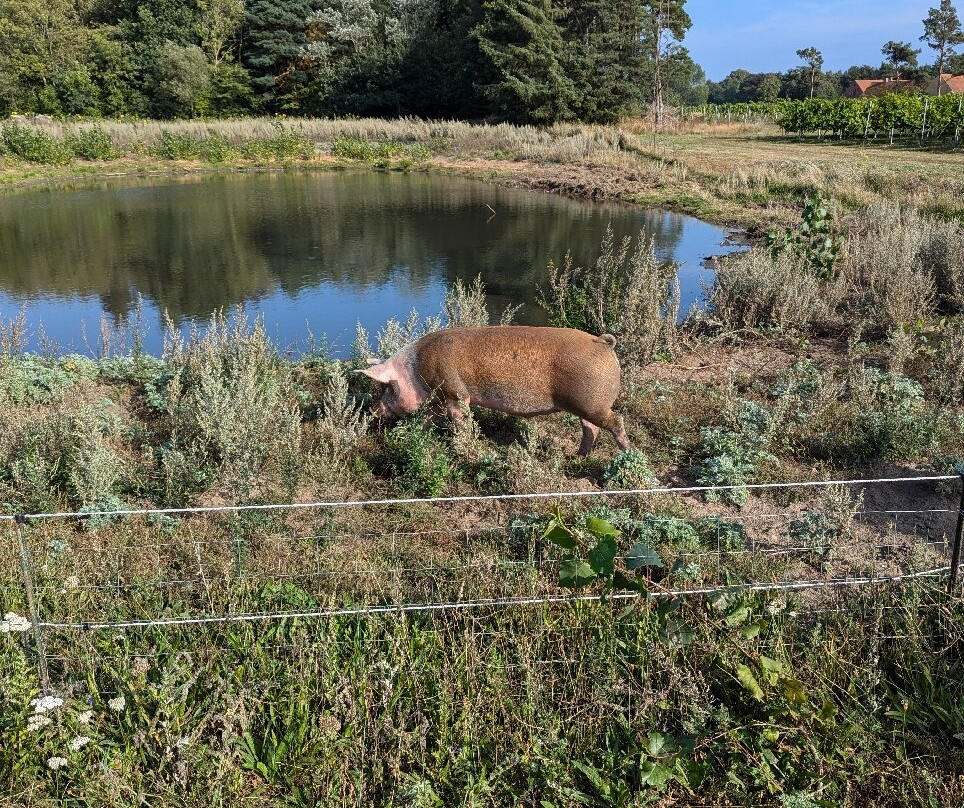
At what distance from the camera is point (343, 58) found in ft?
165

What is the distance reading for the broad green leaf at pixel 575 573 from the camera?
354 cm

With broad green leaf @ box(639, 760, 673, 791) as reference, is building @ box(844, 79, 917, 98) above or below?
above

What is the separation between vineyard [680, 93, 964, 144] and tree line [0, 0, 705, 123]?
9.25m

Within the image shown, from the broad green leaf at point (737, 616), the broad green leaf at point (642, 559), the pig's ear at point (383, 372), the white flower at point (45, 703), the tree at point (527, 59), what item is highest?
the tree at point (527, 59)

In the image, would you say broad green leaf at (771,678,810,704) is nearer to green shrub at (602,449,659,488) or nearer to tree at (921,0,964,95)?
green shrub at (602,449,659,488)

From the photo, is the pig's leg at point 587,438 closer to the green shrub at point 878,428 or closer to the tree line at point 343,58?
the green shrub at point 878,428

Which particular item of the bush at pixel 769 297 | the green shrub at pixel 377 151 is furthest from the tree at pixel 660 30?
the bush at pixel 769 297

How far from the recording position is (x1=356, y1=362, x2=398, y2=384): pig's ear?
618 centimetres

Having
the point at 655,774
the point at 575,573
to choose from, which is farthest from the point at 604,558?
the point at 655,774

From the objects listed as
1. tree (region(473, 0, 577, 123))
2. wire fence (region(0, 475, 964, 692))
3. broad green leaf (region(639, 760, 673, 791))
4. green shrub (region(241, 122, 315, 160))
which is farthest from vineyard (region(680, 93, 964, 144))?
broad green leaf (region(639, 760, 673, 791))

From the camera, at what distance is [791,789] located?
121 inches

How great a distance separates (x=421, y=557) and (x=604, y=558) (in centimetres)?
136

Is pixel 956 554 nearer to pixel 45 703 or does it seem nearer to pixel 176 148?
pixel 45 703

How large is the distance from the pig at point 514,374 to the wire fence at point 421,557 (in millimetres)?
879
